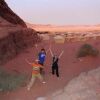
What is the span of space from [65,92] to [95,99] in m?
2.05

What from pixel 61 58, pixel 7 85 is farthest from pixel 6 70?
pixel 61 58

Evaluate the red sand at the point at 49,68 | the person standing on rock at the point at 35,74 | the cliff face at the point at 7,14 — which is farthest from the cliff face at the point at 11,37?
the person standing on rock at the point at 35,74

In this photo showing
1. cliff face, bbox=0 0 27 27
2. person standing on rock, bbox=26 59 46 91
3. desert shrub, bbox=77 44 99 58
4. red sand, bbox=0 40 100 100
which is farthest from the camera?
cliff face, bbox=0 0 27 27

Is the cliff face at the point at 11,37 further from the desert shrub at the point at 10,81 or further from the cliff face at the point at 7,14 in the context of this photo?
the desert shrub at the point at 10,81

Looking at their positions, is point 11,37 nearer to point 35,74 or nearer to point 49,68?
point 49,68

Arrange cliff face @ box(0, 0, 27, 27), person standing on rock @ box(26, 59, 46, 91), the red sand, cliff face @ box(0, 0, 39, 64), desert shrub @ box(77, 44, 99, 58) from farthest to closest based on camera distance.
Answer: cliff face @ box(0, 0, 27, 27), cliff face @ box(0, 0, 39, 64), desert shrub @ box(77, 44, 99, 58), the red sand, person standing on rock @ box(26, 59, 46, 91)

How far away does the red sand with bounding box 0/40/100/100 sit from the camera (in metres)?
A: 22.1

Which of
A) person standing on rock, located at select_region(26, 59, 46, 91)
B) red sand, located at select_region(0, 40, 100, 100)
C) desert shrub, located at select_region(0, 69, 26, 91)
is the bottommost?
red sand, located at select_region(0, 40, 100, 100)

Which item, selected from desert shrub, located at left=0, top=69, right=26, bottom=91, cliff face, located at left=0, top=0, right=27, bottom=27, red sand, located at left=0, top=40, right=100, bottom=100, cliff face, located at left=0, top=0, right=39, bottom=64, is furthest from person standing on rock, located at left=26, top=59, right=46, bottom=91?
cliff face, located at left=0, top=0, right=27, bottom=27

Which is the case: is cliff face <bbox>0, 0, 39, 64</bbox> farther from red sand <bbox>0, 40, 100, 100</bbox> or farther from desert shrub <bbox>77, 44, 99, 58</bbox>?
desert shrub <bbox>77, 44, 99, 58</bbox>

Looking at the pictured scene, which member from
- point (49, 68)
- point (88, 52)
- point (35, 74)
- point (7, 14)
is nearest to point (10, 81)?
point (35, 74)

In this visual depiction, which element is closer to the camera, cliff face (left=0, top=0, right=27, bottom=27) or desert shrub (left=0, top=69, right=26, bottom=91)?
desert shrub (left=0, top=69, right=26, bottom=91)

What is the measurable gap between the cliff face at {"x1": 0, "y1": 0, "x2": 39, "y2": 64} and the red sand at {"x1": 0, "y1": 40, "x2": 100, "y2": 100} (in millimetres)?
624

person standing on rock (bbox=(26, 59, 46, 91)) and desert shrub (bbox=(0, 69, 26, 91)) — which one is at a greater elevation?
person standing on rock (bbox=(26, 59, 46, 91))
